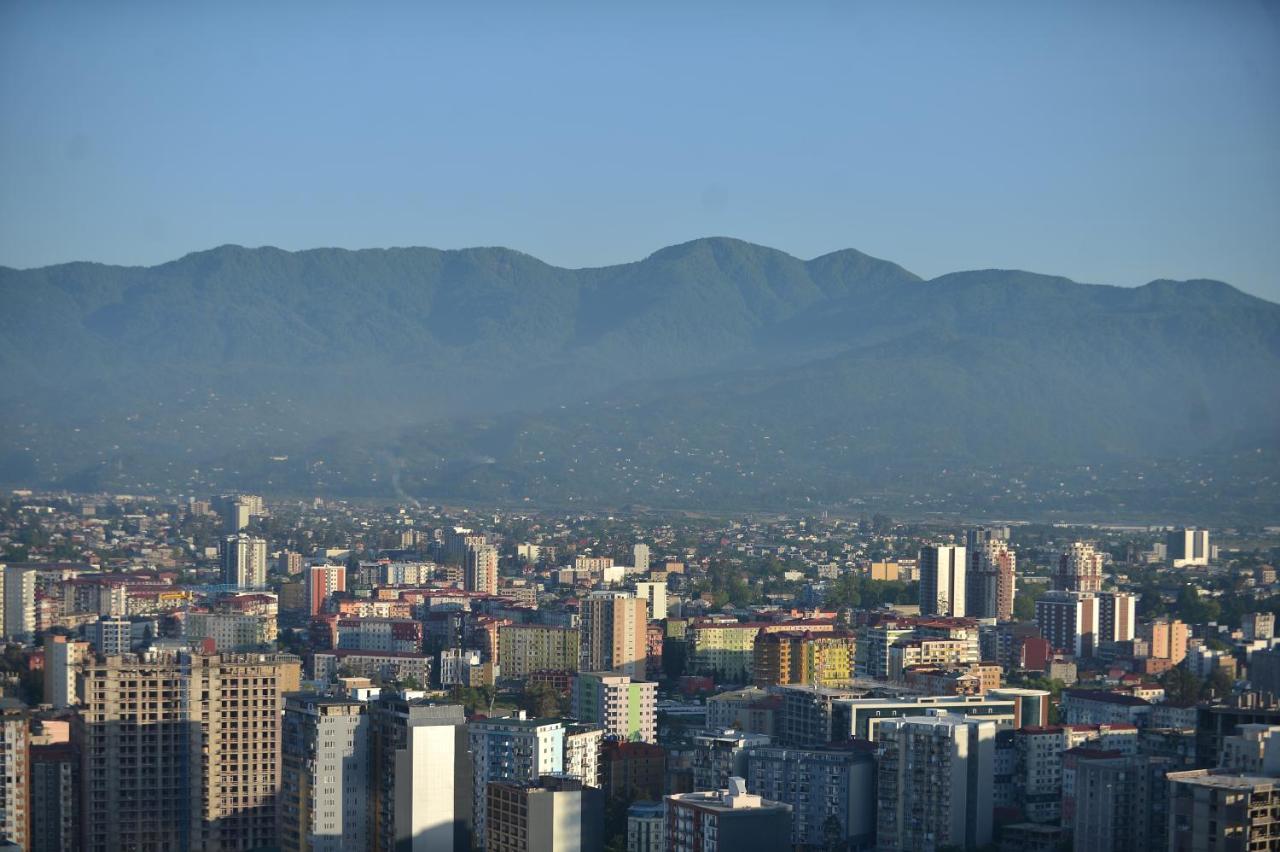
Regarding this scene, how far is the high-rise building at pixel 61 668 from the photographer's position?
13.8 metres

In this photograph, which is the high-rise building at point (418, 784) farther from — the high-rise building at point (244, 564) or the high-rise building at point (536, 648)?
the high-rise building at point (244, 564)

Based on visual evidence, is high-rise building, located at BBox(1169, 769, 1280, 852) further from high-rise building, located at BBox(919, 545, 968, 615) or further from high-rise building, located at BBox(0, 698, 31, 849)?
high-rise building, located at BBox(919, 545, 968, 615)

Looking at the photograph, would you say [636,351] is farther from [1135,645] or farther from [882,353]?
[1135,645]

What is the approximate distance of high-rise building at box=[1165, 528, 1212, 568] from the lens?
98.5ft

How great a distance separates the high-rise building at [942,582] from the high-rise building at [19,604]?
8.62 meters

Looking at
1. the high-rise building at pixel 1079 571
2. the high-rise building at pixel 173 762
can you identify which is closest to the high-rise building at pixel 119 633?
the high-rise building at pixel 173 762

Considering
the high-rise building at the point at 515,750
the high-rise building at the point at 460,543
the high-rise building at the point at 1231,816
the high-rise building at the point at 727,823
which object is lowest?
the high-rise building at the point at 460,543

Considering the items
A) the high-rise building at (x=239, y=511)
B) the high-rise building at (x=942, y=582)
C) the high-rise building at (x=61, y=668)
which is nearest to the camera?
the high-rise building at (x=61, y=668)

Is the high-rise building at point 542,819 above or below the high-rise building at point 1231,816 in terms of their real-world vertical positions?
below

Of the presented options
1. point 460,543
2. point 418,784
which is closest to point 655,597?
point 460,543

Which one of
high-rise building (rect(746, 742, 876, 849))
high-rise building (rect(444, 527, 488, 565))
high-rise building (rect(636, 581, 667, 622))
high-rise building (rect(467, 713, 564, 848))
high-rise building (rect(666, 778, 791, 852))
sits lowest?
high-rise building (rect(444, 527, 488, 565))

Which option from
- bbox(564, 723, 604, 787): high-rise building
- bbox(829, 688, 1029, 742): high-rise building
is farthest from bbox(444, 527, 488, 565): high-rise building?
bbox(564, 723, 604, 787): high-rise building

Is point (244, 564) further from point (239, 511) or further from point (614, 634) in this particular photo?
point (239, 511)

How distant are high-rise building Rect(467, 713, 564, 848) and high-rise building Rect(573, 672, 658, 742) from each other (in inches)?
122
